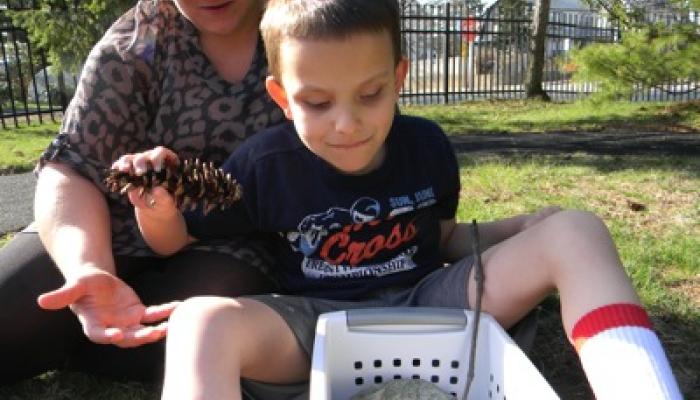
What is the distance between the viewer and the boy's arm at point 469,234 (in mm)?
1836

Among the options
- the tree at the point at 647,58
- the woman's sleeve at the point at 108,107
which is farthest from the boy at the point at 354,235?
→ the tree at the point at 647,58

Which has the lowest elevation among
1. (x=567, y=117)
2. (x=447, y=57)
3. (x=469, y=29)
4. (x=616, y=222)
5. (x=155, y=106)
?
(x=567, y=117)

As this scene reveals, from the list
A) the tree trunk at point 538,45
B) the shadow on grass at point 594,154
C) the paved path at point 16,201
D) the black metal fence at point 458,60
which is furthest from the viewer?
the black metal fence at point 458,60

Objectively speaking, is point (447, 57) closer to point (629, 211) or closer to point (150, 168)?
point (629, 211)

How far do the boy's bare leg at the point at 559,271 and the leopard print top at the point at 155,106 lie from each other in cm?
62

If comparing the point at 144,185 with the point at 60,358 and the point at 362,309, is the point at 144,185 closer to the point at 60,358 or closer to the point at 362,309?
the point at 362,309

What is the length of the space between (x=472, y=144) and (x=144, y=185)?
187 inches

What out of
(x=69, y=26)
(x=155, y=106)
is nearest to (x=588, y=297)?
(x=155, y=106)

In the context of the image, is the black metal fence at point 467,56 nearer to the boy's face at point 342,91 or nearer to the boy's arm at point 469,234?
the boy's arm at point 469,234

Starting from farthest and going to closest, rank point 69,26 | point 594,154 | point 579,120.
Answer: point 579,120, point 69,26, point 594,154

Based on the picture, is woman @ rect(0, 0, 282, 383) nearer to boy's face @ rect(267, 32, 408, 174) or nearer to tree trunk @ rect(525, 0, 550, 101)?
boy's face @ rect(267, 32, 408, 174)

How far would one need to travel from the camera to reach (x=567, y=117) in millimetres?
7980

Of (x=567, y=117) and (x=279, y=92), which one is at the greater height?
(x=279, y=92)

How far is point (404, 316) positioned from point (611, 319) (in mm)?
404
